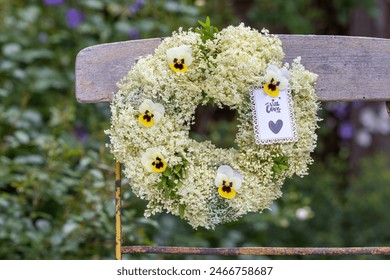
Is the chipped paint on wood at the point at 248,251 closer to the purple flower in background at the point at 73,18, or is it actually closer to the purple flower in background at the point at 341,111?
the purple flower in background at the point at 73,18

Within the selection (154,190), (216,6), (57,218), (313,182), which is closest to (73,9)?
(216,6)

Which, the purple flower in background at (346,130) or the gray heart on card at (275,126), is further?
the purple flower in background at (346,130)

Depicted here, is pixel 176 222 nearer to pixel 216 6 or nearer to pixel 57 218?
pixel 57 218

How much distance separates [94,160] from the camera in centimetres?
248

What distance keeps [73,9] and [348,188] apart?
1.72m

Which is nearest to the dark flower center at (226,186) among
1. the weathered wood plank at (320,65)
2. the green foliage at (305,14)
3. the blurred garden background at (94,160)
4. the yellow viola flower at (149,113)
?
the yellow viola flower at (149,113)

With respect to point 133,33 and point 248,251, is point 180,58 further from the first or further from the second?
point 133,33

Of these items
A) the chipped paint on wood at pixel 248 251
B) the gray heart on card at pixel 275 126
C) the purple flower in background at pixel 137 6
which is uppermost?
the purple flower in background at pixel 137 6

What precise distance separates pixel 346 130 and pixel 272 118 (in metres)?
2.19

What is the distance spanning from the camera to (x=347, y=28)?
13.1 ft

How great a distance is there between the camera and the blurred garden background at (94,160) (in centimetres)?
257

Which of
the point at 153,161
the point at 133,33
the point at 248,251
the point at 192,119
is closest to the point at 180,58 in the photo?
the point at 192,119

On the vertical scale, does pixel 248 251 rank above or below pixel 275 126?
below

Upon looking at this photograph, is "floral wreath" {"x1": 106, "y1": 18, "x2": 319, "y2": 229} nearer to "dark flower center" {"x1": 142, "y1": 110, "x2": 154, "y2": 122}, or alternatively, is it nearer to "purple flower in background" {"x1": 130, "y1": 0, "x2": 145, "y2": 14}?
"dark flower center" {"x1": 142, "y1": 110, "x2": 154, "y2": 122}
